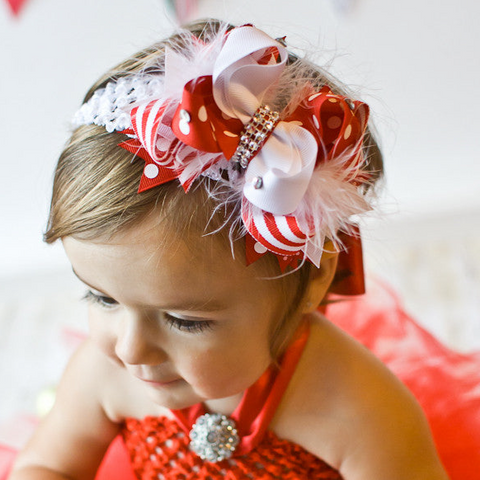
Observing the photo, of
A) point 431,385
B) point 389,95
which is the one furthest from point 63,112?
point 431,385

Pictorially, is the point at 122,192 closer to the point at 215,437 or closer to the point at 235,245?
the point at 235,245

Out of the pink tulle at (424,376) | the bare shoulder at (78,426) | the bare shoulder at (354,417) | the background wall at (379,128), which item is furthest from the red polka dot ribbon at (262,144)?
the background wall at (379,128)

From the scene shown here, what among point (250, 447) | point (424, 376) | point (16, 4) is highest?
point (16, 4)

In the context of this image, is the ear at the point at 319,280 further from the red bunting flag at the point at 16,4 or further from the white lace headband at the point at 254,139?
the red bunting flag at the point at 16,4

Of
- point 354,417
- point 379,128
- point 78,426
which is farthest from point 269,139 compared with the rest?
point 379,128

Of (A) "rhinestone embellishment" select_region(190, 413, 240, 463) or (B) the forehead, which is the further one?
(A) "rhinestone embellishment" select_region(190, 413, 240, 463)

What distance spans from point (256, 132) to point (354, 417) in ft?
1.20

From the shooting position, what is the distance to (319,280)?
69 centimetres

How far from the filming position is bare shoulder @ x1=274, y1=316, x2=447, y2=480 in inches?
28.8

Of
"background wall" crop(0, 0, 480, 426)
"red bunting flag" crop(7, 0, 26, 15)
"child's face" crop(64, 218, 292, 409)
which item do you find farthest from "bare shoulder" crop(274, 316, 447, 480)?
"red bunting flag" crop(7, 0, 26, 15)

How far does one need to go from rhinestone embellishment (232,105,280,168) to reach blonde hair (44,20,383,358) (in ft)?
0.10

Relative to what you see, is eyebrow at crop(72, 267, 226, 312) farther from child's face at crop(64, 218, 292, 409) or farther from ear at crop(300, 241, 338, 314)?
ear at crop(300, 241, 338, 314)

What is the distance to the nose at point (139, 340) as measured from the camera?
1.99 feet

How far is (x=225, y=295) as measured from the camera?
1.96 ft
